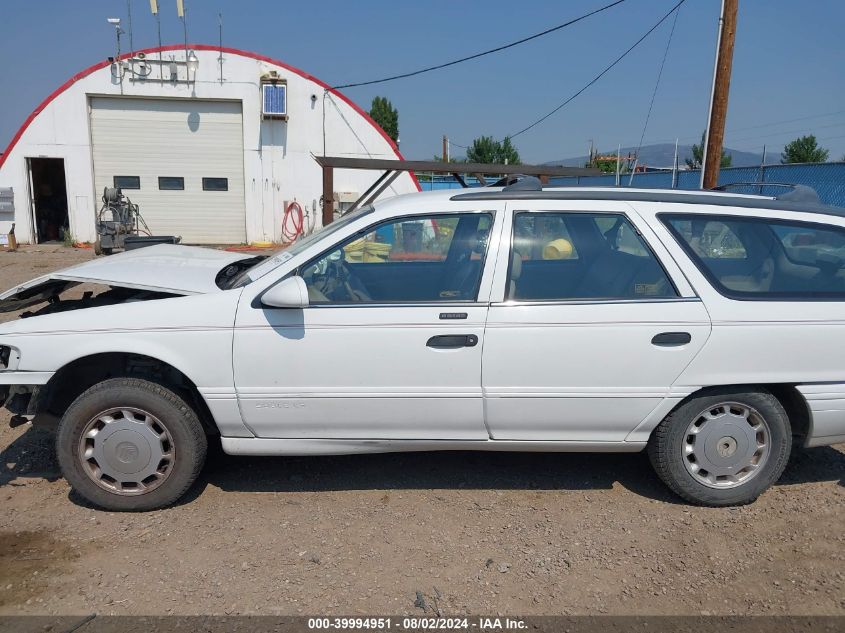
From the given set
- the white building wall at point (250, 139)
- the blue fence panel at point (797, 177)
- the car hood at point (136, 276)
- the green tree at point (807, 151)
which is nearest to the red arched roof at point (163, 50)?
the white building wall at point (250, 139)

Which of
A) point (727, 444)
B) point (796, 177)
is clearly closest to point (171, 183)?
point (796, 177)

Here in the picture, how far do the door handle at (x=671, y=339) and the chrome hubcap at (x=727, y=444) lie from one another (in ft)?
1.48

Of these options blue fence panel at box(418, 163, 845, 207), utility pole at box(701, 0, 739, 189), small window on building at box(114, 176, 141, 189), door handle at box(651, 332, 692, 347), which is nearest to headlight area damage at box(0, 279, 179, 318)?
door handle at box(651, 332, 692, 347)

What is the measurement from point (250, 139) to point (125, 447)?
1740 cm

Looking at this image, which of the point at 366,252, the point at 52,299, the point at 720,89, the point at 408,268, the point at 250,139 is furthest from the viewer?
the point at 250,139

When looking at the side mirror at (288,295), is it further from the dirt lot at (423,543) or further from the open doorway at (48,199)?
the open doorway at (48,199)

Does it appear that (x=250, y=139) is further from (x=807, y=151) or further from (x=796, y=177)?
(x=807, y=151)

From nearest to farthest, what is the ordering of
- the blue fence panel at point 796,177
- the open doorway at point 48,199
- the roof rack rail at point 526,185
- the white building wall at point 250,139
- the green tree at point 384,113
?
the roof rack rail at point 526,185
the blue fence panel at point 796,177
the white building wall at point 250,139
the open doorway at point 48,199
the green tree at point 384,113

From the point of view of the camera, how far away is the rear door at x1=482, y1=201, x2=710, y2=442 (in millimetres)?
3557

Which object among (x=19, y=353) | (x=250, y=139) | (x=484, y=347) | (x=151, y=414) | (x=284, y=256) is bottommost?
(x=151, y=414)

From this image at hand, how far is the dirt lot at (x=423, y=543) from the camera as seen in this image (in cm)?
304

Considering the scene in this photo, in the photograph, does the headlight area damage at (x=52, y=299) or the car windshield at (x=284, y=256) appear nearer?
the car windshield at (x=284, y=256)

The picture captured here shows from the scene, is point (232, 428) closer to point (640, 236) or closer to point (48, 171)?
point (640, 236)

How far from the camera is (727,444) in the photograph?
148 inches
